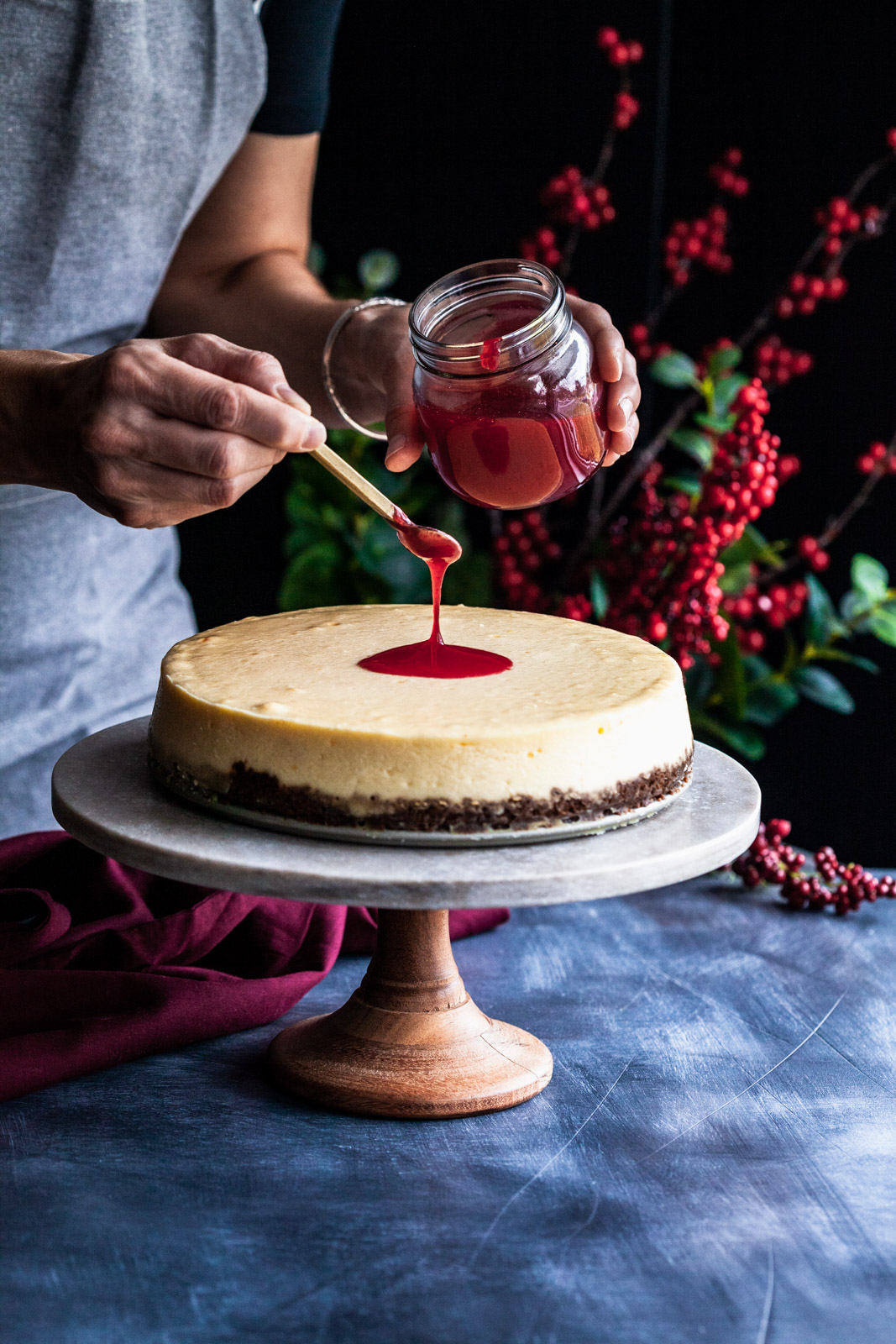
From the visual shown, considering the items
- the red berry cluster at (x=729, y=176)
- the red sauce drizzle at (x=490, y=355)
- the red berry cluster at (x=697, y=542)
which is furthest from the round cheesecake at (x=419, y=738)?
the red berry cluster at (x=729, y=176)

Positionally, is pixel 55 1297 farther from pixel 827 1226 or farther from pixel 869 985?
pixel 869 985

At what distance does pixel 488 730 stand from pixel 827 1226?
39 cm

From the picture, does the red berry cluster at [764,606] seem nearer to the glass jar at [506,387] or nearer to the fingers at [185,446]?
the glass jar at [506,387]

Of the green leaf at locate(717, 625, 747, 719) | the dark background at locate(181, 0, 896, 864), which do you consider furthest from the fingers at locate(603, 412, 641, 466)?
the dark background at locate(181, 0, 896, 864)

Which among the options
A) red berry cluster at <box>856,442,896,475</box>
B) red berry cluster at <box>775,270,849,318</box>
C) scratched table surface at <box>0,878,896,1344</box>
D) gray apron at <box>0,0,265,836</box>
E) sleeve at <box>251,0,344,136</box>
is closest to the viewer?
scratched table surface at <box>0,878,896,1344</box>

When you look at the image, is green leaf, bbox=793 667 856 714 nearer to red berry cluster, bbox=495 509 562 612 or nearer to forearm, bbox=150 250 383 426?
red berry cluster, bbox=495 509 562 612

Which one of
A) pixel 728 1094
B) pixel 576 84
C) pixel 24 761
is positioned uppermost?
pixel 576 84

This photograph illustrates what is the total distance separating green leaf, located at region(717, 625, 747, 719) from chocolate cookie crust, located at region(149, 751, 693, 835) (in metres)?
0.86

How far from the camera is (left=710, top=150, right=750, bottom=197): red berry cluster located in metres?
1.79

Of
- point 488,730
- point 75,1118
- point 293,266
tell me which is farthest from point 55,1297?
point 293,266

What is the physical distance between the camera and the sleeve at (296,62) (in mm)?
1525

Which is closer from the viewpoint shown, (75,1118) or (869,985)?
(75,1118)

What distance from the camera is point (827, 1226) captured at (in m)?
0.85

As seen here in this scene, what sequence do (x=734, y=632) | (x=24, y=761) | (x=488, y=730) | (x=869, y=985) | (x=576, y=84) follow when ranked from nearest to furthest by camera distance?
1. (x=488, y=730)
2. (x=869, y=985)
3. (x=24, y=761)
4. (x=734, y=632)
5. (x=576, y=84)
